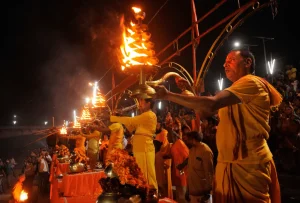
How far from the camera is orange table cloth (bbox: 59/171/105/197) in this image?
669 cm

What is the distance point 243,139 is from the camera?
7.47ft

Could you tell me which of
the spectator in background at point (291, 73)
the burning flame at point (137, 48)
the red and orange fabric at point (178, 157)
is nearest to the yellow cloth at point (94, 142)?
the red and orange fabric at point (178, 157)

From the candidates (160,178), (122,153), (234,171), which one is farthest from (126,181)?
(160,178)

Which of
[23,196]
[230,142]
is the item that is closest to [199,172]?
[230,142]

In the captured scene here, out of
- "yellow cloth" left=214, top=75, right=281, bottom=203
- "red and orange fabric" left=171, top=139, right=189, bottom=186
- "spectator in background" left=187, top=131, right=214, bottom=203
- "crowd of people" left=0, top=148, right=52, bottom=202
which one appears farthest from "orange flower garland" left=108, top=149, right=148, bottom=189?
"crowd of people" left=0, top=148, right=52, bottom=202

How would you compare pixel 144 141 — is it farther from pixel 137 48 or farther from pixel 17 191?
pixel 17 191

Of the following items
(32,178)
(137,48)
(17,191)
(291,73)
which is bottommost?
(17,191)

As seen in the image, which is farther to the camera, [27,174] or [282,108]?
[27,174]

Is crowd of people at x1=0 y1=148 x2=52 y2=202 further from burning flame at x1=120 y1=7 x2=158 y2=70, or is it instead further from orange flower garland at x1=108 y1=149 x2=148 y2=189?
burning flame at x1=120 y1=7 x2=158 y2=70

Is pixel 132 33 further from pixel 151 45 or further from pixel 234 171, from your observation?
pixel 234 171

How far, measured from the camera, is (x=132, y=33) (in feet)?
9.09

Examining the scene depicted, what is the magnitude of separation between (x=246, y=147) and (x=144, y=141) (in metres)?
3.03

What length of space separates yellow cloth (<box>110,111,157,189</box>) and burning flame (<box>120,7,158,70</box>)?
2.41 metres

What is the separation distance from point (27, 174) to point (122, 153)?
7.50 m
